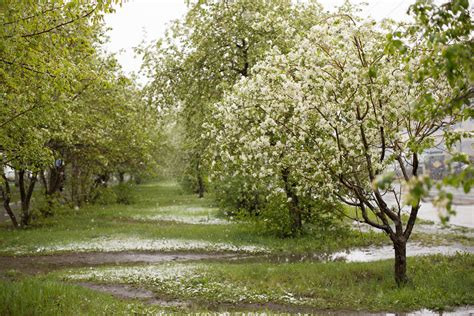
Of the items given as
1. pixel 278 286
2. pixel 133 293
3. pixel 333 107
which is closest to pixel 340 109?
pixel 333 107

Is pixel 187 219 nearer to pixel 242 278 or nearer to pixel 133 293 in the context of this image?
pixel 242 278

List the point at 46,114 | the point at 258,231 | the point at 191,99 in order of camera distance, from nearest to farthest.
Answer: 1. the point at 46,114
2. the point at 258,231
3. the point at 191,99

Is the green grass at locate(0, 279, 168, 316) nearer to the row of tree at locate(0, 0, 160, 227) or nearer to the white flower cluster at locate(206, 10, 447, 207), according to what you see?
the row of tree at locate(0, 0, 160, 227)

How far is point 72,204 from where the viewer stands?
4000 centimetres

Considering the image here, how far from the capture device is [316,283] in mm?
14109

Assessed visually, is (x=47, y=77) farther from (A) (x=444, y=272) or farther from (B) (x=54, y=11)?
(A) (x=444, y=272)

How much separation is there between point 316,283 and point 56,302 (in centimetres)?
708

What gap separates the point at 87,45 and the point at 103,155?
18.2 meters

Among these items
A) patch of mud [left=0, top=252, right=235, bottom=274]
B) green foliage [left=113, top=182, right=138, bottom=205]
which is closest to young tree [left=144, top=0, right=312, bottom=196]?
patch of mud [left=0, top=252, right=235, bottom=274]

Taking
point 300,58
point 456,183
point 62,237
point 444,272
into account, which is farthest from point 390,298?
point 62,237

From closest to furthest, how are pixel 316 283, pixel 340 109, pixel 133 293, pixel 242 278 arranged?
pixel 340 109
pixel 133 293
pixel 316 283
pixel 242 278

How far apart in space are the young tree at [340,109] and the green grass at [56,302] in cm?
548

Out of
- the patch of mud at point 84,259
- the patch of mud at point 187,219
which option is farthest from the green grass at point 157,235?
the patch of mud at point 84,259

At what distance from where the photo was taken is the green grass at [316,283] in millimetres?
12000
